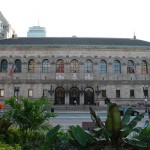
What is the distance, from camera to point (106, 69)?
53875mm

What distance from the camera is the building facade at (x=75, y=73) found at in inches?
2092

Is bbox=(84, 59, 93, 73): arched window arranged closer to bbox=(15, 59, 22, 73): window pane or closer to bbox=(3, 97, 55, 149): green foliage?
bbox=(15, 59, 22, 73): window pane

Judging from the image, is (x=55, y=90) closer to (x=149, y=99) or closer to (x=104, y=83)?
(x=104, y=83)

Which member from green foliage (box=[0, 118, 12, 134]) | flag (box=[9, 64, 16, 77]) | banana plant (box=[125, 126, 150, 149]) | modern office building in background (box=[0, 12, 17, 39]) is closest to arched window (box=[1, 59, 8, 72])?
flag (box=[9, 64, 16, 77])

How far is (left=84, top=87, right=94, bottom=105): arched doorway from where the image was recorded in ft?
174

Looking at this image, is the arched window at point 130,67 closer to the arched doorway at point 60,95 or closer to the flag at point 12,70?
the arched doorway at point 60,95

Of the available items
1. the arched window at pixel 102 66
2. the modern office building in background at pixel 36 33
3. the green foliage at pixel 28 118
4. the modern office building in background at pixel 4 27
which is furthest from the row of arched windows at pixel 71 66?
the modern office building in background at pixel 36 33

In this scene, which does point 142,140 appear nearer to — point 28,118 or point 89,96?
point 28,118

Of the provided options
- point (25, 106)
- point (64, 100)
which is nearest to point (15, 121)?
point (25, 106)

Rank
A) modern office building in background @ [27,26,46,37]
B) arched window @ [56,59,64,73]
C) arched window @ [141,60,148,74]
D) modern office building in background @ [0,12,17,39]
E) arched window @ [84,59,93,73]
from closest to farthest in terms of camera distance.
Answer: arched window @ [56,59,64,73] → arched window @ [84,59,93,73] → arched window @ [141,60,148,74] → modern office building in background @ [0,12,17,39] → modern office building in background @ [27,26,46,37]

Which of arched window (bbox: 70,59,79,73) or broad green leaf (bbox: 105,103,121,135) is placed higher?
arched window (bbox: 70,59,79,73)

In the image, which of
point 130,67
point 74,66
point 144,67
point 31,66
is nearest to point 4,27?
point 31,66

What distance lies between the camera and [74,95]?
53.5 meters

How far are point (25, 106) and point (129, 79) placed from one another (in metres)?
42.5
